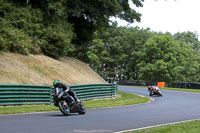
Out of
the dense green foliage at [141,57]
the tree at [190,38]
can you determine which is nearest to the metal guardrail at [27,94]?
the dense green foliage at [141,57]

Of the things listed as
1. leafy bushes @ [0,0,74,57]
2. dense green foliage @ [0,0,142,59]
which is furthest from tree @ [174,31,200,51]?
leafy bushes @ [0,0,74,57]

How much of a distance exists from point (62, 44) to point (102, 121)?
1941 centimetres

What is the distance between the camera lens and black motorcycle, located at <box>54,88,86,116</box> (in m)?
13.8

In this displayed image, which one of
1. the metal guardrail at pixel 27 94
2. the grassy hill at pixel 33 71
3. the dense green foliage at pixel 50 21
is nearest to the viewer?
the metal guardrail at pixel 27 94

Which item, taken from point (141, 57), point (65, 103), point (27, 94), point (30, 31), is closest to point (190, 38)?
point (141, 57)

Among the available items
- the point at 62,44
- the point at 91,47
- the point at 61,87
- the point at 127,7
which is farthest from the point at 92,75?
the point at 91,47

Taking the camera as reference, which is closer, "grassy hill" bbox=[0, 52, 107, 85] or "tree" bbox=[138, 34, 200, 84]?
"grassy hill" bbox=[0, 52, 107, 85]

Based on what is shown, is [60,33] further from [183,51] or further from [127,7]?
[183,51]

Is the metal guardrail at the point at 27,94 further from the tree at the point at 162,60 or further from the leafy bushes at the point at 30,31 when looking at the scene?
the tree at the point at 162,60

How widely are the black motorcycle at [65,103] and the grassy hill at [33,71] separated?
7642 mm

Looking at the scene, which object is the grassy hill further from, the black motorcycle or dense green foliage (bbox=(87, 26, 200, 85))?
dense green foliage (bbox=(87, 26, 200, 85))

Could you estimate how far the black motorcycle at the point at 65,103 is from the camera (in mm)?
13773

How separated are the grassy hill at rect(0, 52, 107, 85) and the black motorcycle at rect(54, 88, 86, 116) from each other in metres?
7.64

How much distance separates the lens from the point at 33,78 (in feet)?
76.6
